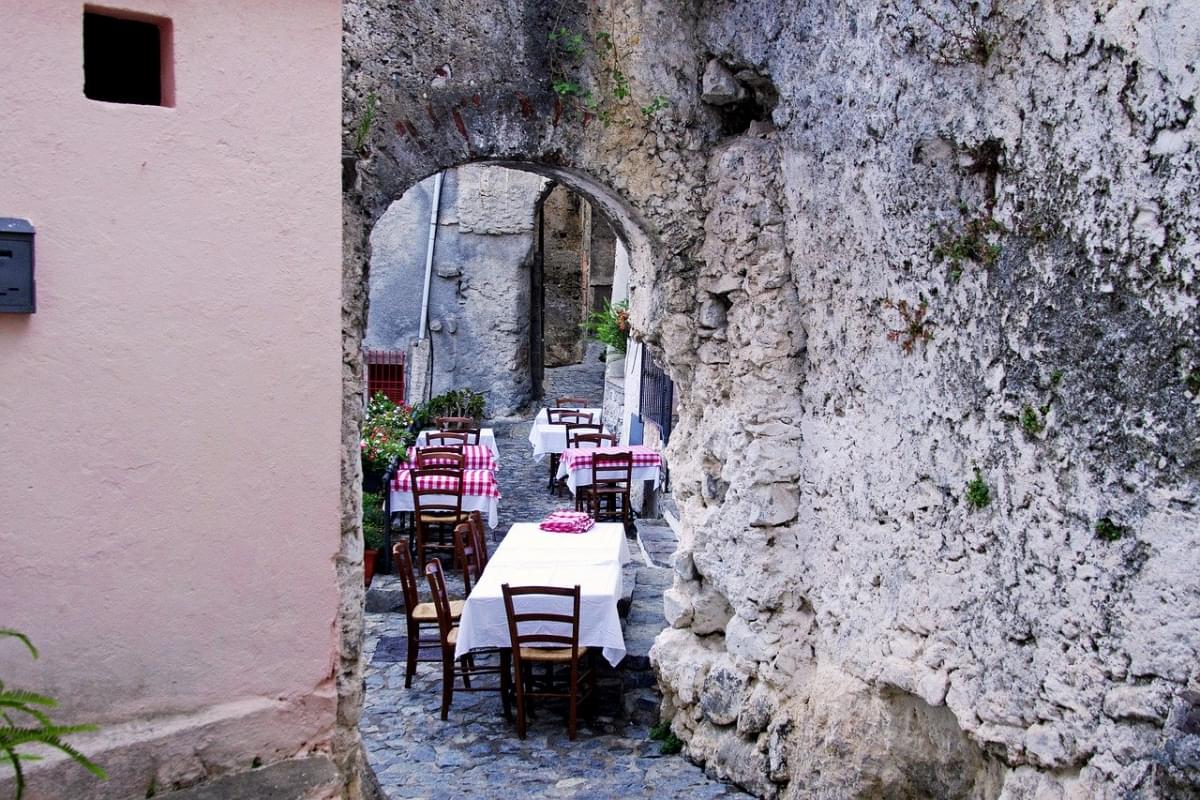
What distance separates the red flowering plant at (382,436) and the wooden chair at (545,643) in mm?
3146

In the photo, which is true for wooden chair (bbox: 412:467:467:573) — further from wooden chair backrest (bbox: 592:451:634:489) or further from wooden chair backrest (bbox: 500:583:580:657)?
wooden chair backrest (bbox: 500:583:580:657)

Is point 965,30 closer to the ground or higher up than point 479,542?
higher up

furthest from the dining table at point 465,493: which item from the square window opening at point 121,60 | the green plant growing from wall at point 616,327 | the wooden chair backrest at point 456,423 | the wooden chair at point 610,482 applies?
the square window opening at point 121,60

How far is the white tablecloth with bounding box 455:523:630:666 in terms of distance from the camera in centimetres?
673

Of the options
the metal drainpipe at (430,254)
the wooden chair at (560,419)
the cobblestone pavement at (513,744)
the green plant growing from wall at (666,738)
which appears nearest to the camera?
the cobblestone pavement at (513,744)

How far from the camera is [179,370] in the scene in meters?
3.08

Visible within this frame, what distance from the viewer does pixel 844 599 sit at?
5.13 meters

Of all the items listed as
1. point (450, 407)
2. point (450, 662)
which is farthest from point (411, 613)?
point (450, 407)

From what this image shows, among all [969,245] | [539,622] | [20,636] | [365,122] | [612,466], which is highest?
[365,122]

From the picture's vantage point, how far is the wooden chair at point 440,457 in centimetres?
1076

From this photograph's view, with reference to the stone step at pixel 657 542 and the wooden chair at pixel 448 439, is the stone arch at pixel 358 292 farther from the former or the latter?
the wooden chair at pixel 448 439

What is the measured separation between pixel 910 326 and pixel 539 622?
3.05 metres

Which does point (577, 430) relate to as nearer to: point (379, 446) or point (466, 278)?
point (379, 446)

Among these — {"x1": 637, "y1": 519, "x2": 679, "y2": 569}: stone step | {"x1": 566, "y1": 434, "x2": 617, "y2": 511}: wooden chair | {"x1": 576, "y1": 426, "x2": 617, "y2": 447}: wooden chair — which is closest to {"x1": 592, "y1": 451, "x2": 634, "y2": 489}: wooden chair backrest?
{"x1": 566, "y1": 434, "x2": 617, "y2": 511}: wooden chair
